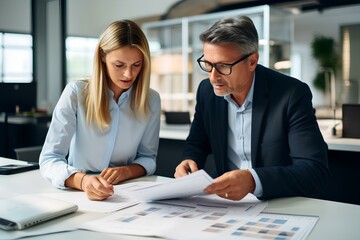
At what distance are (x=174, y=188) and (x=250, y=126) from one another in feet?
1.98

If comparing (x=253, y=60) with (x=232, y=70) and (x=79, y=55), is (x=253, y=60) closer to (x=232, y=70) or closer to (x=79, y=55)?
(x=232, y=70)

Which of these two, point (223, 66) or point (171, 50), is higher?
point (171, 50)

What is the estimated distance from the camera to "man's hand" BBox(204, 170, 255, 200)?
1.34 metres

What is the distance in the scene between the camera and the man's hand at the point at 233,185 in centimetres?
134

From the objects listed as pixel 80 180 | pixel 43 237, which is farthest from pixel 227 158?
pixel 43 237

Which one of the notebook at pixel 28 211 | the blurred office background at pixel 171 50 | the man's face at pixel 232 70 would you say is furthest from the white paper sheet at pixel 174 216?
the blurred office background at pixel 171 50

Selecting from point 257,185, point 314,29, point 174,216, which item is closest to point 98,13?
point 314,29

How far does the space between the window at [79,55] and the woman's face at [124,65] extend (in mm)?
9980

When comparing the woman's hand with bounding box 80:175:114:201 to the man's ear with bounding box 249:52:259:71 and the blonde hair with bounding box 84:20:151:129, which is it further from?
the man's ear with bounding box 249:52:259:71

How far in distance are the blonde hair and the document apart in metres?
0.53

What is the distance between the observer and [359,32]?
34.7 feet

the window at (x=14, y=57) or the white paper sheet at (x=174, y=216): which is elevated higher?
the window at (x=14, y=57)

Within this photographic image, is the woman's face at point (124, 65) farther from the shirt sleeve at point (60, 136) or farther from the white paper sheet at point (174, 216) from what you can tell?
the white paper sheet at point (174, 216)

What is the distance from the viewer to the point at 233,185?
53.4 inches
